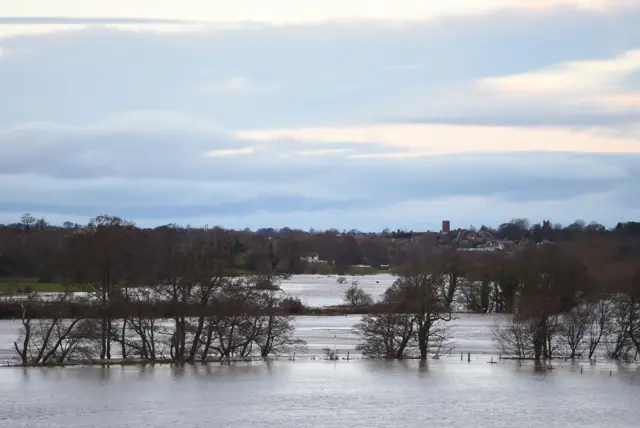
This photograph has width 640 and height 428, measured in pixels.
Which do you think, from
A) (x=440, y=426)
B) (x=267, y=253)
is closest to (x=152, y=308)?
(x=440, y=426)

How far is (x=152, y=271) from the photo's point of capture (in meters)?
64.2

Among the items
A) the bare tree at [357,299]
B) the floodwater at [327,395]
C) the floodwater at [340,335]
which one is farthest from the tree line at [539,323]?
the bare tree at [357,299]

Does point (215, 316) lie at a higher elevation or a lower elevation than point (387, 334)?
higher

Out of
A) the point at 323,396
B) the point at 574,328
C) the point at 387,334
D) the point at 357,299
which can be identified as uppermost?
the point at 357,299

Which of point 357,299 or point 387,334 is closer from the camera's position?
point 387,334

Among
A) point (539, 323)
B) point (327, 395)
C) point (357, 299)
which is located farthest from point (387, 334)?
point (357, 299)

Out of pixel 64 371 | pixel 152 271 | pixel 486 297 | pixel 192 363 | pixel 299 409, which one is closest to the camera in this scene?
pixel 299 409

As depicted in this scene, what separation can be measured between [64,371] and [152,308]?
6.35 metres

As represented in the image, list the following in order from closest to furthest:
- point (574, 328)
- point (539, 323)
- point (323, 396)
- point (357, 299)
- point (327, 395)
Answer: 1. point (323, 396)
2. point (327, 395)
3. point (539, 323)
4. point (574, 328)
5. point (357, 299)

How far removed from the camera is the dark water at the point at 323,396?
125 ft

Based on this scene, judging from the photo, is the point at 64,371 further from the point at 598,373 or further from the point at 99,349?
the point at 598,373

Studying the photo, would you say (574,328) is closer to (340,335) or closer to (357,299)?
(340,335)

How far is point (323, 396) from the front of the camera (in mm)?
43562

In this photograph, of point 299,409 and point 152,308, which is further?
point 152,308
